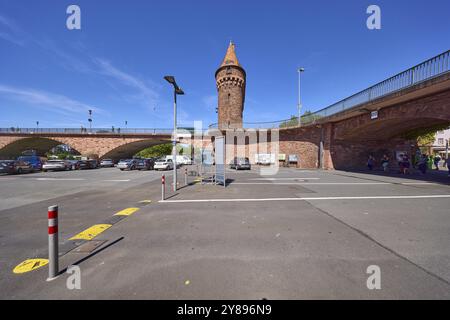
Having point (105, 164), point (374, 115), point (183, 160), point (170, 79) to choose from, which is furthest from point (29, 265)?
point (183, 160)

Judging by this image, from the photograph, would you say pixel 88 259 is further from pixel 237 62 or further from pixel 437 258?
pixel 237 62

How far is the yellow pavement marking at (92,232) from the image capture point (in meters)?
3.88

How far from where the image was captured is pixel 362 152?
21406 millimetres

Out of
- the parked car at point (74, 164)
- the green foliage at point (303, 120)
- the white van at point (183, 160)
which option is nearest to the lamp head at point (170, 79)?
the green foliage at point (303, 120)

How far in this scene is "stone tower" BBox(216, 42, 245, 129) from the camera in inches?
1267

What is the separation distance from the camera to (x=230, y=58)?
1328 inches

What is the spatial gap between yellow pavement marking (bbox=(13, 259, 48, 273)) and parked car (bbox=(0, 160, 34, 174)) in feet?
71.4

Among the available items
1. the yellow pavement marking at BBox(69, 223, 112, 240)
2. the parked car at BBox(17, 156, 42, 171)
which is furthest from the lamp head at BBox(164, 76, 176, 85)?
the parked car at BBox(17, 156, 42, 171)

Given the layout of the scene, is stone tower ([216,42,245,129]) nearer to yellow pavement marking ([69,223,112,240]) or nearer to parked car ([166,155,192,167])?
parked car ([166,155,192,167])

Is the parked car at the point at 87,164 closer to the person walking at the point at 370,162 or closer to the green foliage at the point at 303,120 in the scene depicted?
the green foliage at the point at 303,120

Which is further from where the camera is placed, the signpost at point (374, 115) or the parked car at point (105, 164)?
the parked car at point (105, 164)

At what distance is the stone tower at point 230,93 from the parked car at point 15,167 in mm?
24169

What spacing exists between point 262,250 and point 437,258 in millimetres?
2864
